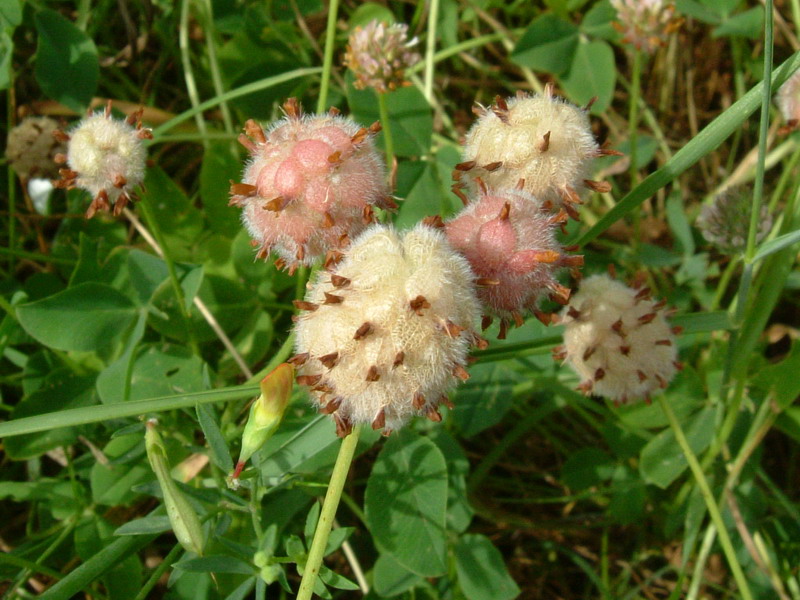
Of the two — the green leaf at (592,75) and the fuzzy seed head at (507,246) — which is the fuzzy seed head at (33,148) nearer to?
the fuzzy seed head at (507,246)

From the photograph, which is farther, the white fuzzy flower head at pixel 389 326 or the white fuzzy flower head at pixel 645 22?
the white fuzzy flower head at pixel 645 22

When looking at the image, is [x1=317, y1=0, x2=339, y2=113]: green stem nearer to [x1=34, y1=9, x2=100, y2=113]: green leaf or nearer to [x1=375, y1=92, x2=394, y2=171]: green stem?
[x1=375, y1=92, x2=394, y2=171]: green stem

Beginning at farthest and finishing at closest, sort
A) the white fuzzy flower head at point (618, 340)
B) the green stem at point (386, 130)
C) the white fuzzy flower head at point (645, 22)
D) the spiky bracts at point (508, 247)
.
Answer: the white fuzzy flower head at point (645, 22) → the green stem at point (386, 130) → the white fuzzy flower head at point (618, 340) → the spiky bracts at point (508, 247)

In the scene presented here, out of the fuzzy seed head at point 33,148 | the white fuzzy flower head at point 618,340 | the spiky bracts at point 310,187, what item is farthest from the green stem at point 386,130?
the fuzzy seed head at point 33,148

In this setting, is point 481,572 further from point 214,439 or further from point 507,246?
point 507,246

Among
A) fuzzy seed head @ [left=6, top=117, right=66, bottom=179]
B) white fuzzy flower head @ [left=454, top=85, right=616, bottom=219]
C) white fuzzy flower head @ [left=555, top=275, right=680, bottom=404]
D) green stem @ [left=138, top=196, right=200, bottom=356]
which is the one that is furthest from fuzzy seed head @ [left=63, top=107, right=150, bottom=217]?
white fuzzy flower head @ [left=555, top=275, right=680, bottom=404]
